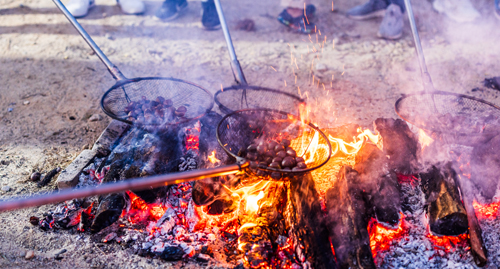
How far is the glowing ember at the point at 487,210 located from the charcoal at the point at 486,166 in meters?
0.09

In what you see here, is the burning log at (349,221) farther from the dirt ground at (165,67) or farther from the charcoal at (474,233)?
the dirt ground at (165,67)

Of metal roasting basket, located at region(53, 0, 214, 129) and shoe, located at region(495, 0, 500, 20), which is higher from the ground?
shoe, located at region(495, 0, 500, 20)

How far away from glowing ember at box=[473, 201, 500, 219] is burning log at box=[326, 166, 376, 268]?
3.69 feet

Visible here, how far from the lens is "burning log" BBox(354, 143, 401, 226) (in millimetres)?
2480

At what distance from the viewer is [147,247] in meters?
2.39

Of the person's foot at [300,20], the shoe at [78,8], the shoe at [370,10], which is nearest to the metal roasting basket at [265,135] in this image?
the person's foot at [300,20]

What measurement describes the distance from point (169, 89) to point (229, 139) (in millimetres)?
1637

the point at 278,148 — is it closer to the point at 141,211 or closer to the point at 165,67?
the point at 141,211

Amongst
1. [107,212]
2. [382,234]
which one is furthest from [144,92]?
[382,234]

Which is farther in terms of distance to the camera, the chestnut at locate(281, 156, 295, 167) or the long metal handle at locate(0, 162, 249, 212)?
the chestnut at locate(281, 156, 295, 167)

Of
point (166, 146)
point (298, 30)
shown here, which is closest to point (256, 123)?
point (166, 146)

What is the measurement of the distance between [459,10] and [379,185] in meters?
7.10

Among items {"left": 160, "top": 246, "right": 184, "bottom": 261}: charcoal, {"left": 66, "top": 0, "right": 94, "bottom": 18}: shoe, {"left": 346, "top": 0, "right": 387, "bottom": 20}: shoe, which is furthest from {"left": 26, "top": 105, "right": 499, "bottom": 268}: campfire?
{"left": 66, "top": 0, "right": 94, "bottom": 18}: shoe

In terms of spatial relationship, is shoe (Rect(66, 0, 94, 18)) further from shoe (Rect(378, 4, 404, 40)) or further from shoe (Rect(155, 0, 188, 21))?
shoe (Rect(378, 4, 404, 40))
